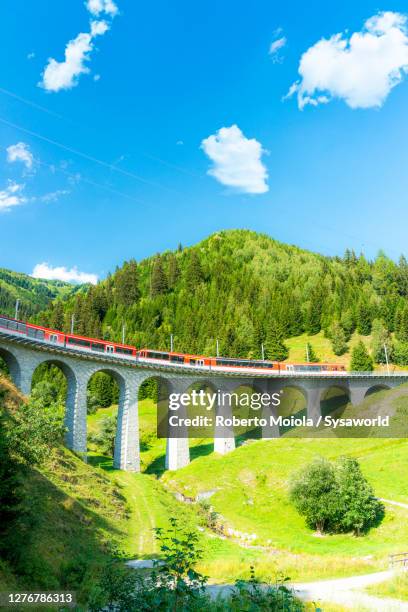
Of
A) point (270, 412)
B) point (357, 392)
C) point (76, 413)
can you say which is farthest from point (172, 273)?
point (76, 413)

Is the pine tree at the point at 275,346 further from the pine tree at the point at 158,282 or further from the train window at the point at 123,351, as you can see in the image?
the train window at the point at 123,351

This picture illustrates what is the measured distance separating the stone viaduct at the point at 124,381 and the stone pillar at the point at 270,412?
149 mm

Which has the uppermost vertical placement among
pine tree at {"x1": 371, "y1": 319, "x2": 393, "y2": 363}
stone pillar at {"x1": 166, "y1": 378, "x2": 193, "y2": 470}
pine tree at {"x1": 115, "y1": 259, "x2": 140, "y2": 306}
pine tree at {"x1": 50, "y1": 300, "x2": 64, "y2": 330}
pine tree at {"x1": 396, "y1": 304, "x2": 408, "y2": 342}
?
pine tree at {"x1": 115, "y1": 259, "x2": 140, "y2": 306}

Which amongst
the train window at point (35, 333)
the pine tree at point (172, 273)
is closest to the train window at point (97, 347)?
the train window at point (35, 333)

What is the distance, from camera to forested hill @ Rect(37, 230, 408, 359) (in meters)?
115

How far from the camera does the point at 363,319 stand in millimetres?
116125

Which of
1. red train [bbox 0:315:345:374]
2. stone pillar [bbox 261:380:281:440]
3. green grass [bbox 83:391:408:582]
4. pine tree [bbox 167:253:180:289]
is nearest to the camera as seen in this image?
green grass [bbox 83:391:408:582]

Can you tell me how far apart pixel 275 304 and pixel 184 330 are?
31392 millimetres

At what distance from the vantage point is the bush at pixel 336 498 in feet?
103

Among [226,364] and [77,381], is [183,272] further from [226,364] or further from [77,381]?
[77,381]

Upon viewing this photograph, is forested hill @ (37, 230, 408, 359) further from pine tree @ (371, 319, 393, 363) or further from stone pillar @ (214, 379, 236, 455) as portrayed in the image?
stone pillar @ (214, 379, 236, 455)

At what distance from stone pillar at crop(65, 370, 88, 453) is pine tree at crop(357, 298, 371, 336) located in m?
89.4

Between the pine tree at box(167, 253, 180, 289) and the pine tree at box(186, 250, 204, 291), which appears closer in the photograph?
the pine tree at box(186, 250, 204, 291)

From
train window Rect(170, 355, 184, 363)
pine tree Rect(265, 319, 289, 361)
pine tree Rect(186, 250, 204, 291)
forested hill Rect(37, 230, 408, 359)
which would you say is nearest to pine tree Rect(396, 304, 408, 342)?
forested hill Rect(37, 230, 408, 359)
